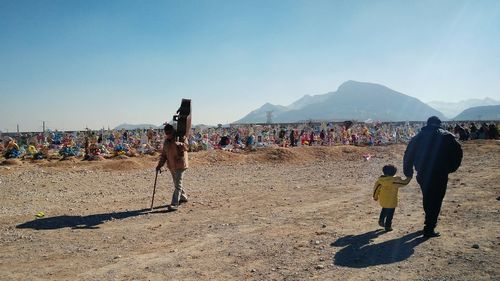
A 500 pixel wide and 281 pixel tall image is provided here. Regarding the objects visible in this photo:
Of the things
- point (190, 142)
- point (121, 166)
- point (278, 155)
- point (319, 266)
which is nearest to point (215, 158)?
point (278, 155)

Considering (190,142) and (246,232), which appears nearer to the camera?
(246,232)

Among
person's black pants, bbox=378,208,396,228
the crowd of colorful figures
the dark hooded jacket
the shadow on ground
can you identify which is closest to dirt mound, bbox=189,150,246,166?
the crowd of colorful figures

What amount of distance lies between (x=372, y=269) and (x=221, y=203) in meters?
5.24

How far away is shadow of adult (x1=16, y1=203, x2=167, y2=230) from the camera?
25.9 ft

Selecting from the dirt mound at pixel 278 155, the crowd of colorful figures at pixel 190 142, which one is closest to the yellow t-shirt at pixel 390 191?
the dirt mound at pixel 278 155

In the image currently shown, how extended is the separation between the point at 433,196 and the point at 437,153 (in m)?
0.66

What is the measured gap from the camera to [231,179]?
46.2 ft

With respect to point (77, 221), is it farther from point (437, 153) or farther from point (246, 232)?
point (437, 153)

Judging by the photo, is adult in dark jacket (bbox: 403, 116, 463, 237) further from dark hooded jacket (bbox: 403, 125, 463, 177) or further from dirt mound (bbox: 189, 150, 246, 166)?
dirt mound (bbox: 189, 150, 246, 166)

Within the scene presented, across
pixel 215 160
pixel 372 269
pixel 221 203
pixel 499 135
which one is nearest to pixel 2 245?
pixel 221 203

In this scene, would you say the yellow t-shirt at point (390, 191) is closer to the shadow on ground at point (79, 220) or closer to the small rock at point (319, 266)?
the small rock at point (319, 266)

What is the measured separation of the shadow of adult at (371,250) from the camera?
529 centimetres

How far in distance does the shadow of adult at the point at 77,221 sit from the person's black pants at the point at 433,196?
5.55 m

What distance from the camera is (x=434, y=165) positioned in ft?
20.3
